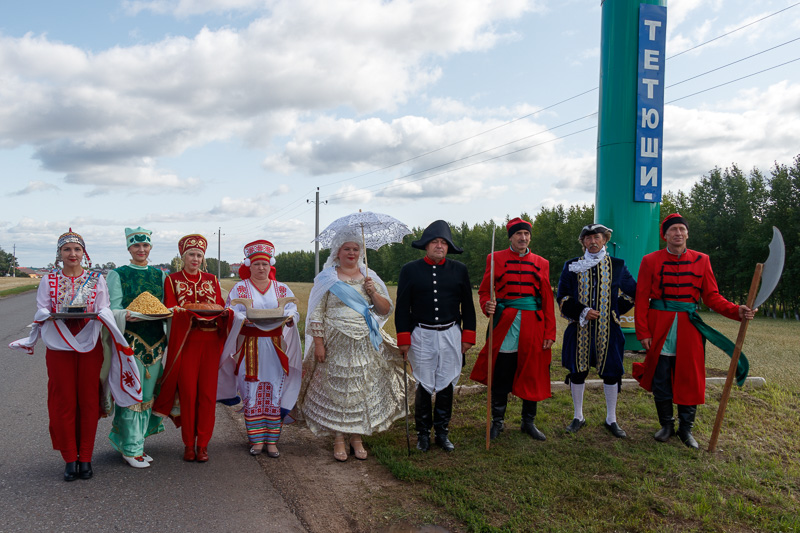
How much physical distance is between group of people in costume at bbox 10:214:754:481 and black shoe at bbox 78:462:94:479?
0.01m

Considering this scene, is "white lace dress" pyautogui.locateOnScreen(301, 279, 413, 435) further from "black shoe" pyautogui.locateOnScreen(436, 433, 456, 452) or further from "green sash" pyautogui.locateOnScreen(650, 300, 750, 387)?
"green sash" pyautogui.locateOnScreen(650, 300, 750, 387)

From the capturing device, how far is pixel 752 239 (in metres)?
31.4

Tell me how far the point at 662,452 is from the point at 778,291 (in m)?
31.4

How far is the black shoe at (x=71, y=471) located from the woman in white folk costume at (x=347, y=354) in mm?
1875

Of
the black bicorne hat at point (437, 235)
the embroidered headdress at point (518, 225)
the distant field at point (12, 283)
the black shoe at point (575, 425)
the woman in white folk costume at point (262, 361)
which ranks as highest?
the embroidered headdress at point (518, 225)

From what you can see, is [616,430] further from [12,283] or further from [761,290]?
[12,283]

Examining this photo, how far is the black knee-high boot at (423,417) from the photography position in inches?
197

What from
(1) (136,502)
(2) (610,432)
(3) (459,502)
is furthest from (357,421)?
(2) (610,432)

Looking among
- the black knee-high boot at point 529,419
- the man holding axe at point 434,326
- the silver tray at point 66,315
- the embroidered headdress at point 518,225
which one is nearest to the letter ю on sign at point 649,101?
the embroidered headdress at point 518,225

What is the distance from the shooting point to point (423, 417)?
5.04 m

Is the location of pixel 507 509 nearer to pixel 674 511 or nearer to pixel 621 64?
pixel 674 511

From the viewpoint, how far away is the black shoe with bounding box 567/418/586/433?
17.7 feet

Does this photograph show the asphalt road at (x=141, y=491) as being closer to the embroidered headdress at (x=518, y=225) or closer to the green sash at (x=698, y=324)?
the embroidered headdress at (x=518, y=225)

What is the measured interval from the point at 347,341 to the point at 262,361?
0.82 m
